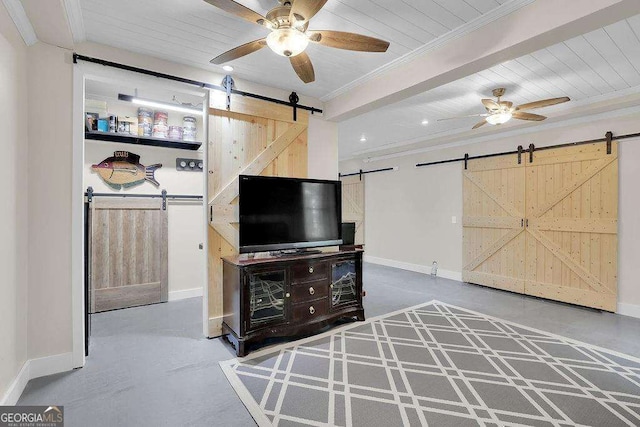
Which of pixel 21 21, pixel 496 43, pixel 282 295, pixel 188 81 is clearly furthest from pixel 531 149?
pixel 21 21

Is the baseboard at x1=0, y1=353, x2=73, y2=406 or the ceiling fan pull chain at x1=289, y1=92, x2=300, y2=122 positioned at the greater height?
the ceiling fan pull chain at x1=289, y1=92, x2=300, y2=122

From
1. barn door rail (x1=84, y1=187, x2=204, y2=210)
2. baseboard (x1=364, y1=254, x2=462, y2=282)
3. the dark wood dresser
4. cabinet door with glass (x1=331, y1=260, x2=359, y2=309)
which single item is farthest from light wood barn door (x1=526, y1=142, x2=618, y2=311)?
barn door rail (x1=84, y1=187, x2=204, y2=210)

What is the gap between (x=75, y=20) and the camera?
2209mm

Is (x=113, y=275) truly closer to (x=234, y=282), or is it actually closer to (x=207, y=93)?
(x=234, y=282)

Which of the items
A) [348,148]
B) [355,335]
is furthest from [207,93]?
[348,148]

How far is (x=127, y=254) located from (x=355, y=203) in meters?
5.34

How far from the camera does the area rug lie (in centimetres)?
194

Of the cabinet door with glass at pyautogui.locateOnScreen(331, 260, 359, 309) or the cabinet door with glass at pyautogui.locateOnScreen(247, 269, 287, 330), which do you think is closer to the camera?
the cabinet door with glass at pyautogui.locateOnScreen(247, 269, 287, 330)

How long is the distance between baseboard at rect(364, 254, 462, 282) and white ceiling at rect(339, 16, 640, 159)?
8.42 feet

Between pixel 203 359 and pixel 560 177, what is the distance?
5.23 metres

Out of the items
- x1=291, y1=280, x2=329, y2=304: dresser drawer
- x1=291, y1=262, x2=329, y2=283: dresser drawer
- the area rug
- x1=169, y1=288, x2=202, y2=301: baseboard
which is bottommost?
the area rug

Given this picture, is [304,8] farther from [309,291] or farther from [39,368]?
[39,368]

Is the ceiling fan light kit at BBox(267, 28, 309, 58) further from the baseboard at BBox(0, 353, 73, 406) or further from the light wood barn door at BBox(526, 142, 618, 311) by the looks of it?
the light wood barn door at BBox(526, 142, 618, 311)

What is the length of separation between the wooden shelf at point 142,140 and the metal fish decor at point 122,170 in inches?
7.8
